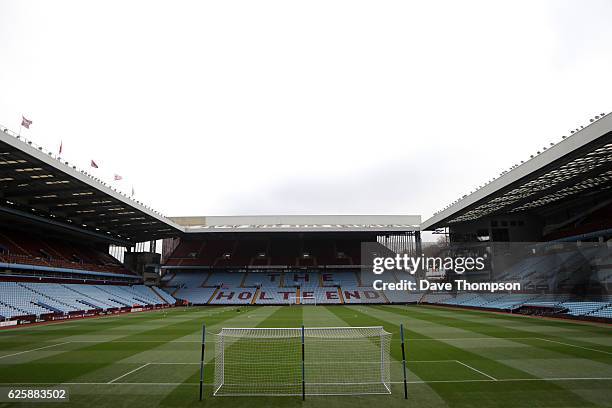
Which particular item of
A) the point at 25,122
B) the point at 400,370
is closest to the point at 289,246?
the point at 25,122

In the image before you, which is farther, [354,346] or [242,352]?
[354,346]

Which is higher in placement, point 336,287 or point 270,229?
point 270,229

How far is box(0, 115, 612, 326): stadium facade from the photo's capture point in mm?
28812

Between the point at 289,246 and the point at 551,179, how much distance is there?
4448 centimetres

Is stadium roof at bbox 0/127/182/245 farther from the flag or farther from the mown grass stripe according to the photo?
the mown grass stripe

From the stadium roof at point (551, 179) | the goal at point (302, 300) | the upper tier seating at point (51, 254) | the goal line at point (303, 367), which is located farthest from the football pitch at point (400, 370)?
the goal at point (302, 300)

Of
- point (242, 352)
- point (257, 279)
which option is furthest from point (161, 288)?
point (242, 352)

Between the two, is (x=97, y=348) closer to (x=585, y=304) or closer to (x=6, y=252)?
(x=6, y=252)

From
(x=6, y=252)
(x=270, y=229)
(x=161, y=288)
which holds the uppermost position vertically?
(x=270, y=229)

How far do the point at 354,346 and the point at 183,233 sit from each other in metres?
46.9

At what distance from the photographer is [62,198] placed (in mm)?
34812

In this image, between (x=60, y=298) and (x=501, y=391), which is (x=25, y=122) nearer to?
(x=60, y=298)

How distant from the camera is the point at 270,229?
5525 cm

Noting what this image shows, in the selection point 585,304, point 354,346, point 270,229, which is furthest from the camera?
point 270,229
